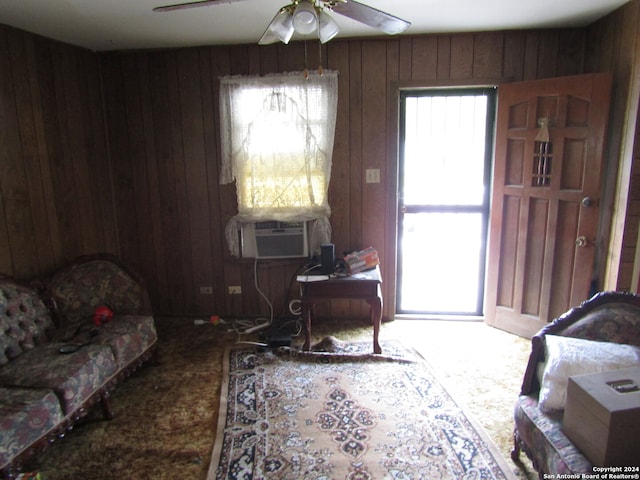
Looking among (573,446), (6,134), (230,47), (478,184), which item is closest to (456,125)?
(478,184)

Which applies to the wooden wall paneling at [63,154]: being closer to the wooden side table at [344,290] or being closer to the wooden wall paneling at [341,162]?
the wooden side table at [344,290]

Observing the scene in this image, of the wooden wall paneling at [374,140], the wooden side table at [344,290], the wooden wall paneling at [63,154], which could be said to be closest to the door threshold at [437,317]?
the wooden wall paneling at [374,140]

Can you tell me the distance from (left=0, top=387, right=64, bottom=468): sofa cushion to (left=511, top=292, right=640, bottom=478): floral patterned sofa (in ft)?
7.04

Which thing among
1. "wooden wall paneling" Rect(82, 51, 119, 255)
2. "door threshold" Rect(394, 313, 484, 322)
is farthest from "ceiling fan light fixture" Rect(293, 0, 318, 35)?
"door threshold" Rect(394, 313, 484, 322)

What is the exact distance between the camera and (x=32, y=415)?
6.12ft

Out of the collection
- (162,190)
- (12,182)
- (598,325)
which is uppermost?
(12,182)

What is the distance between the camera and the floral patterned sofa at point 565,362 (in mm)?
1629

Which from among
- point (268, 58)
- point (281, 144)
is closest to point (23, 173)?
point (281, 144)

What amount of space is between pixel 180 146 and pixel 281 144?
2.93 ft

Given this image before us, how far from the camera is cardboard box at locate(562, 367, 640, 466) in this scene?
4.56ft

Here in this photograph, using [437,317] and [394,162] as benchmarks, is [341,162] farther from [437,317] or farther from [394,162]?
[437,317]

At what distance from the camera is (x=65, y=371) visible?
2.14m

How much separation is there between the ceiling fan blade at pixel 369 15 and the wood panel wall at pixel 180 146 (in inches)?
52.3

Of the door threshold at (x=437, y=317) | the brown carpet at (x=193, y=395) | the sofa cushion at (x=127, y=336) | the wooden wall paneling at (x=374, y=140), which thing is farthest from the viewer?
the door threshold at (x=437, y=317)
